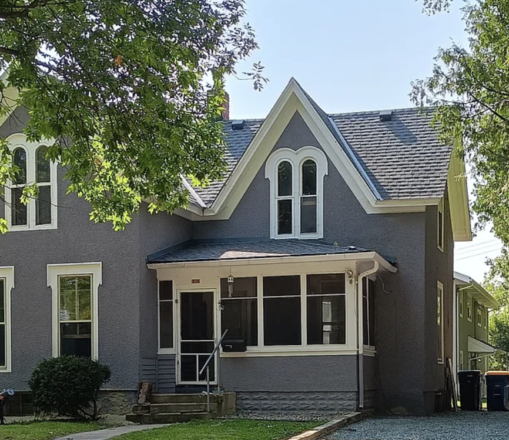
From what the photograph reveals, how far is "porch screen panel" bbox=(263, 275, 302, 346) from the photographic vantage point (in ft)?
62.4

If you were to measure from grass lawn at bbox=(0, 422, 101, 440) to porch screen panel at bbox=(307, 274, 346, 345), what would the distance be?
4.98 meters

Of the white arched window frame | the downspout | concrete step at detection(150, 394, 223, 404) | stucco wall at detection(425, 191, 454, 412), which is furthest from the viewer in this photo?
the white arched window frame

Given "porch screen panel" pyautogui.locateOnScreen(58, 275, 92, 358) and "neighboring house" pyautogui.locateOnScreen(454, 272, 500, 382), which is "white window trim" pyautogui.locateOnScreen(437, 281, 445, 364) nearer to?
"neighboring house" pyautogui.locateOnScreen(454, 272, 500, 382)

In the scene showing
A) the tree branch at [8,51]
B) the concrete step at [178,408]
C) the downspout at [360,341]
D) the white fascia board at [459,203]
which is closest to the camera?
the tree branch at [8,51]

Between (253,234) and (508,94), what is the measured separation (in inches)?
267

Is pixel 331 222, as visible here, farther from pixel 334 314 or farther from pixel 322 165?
pixel 334 314

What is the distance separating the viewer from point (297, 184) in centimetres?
2103

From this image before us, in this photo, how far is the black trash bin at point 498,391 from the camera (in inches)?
909

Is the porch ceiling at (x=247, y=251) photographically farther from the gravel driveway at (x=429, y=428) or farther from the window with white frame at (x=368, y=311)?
the gravel driveway at (x=429, y=428)

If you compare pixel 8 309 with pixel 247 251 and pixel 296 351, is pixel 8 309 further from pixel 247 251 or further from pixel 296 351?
pixel 296 351

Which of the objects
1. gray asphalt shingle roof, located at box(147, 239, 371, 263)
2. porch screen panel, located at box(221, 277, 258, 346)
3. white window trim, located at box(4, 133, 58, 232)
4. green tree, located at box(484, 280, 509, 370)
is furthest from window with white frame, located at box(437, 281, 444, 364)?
green tree, located at box(484, 280, 509, 370)

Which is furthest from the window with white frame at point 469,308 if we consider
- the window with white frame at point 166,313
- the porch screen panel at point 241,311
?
the window with white frame at point 166,313

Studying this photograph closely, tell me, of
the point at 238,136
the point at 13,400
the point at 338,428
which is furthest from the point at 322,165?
the point at 13,400

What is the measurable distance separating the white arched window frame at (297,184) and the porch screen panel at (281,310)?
6.67ft
